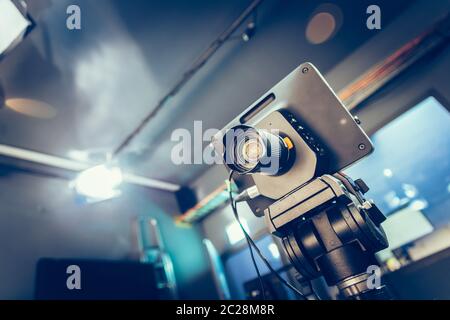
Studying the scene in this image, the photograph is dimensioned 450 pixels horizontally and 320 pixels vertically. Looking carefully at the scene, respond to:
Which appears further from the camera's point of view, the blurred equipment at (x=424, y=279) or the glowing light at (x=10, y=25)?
the blurred equipment at (x=424, y=279)

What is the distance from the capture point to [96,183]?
6.75 ft

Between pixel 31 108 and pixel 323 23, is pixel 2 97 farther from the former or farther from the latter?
pixel 323 23

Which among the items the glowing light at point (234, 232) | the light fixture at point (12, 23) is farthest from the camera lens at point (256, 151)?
the glowing light at point (234, 232)

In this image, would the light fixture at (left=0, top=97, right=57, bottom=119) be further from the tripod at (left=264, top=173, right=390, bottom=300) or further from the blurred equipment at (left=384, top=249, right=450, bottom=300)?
the blurred equipment at (left=384, top=249, right=450, bottom=300)

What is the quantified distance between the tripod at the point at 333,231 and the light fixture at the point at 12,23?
138 centimetres

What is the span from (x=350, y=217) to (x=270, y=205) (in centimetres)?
22

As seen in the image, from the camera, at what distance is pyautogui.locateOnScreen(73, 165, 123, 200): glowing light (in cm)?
204

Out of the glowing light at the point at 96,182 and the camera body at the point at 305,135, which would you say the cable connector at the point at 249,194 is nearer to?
the camera body at the point at 305,135

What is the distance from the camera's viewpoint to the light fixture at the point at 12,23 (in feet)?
3.92

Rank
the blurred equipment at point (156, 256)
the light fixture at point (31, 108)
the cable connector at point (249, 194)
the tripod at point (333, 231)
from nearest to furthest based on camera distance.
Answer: the tripod at point (333, 231) → the cable connector at point (249, 194) → the light fixture at point (31, 108) → the blurred equipment at point (156, 256)

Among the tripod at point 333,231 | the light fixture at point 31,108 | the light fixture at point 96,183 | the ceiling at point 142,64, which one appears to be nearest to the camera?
the tripod at point 333,231

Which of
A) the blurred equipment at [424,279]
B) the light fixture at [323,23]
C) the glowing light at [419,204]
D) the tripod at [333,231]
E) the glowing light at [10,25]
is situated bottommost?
the blurred equipment at [424,279]

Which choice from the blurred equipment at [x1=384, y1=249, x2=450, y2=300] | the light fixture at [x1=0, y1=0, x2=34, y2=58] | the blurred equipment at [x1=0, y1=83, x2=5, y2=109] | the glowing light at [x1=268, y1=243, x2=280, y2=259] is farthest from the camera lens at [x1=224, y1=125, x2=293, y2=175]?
the glowing light at [x1=268, y1=243, x2=280, y2=259]

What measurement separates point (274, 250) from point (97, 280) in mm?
1396
